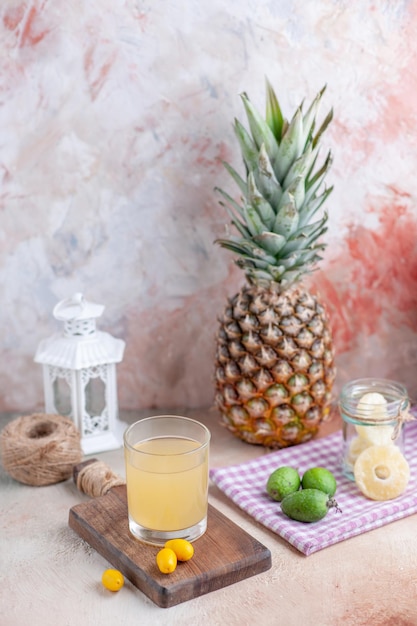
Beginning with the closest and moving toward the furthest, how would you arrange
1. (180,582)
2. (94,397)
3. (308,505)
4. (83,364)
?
1. (180,582)
2. (308,505)
3. (83,364)
4. (94,397)

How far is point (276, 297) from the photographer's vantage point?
1.49 meters

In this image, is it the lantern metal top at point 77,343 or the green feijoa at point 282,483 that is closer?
the green feijoa at point 282,483

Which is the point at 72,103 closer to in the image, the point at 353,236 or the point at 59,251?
the point at 59,251

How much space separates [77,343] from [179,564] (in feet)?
1.78

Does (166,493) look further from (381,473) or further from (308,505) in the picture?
(381,473)

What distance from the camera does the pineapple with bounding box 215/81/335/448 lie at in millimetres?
1429

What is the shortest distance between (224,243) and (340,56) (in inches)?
19.1

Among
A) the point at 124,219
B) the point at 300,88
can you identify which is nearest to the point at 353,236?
the point at 300,88

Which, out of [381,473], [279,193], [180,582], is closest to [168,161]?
[279,193]

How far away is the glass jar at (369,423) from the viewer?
4.65 ft

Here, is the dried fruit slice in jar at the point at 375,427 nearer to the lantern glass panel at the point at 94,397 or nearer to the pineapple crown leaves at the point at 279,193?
the pineapple crown leaves at the point at 279,193

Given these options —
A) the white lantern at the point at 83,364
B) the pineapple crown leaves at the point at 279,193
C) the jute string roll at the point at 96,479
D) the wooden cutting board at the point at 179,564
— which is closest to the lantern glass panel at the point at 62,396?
the white lantern at the point at 83,364

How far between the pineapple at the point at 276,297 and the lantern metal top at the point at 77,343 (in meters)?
0.24

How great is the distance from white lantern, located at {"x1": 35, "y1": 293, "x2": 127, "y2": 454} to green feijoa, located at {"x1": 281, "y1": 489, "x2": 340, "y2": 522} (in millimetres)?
444
